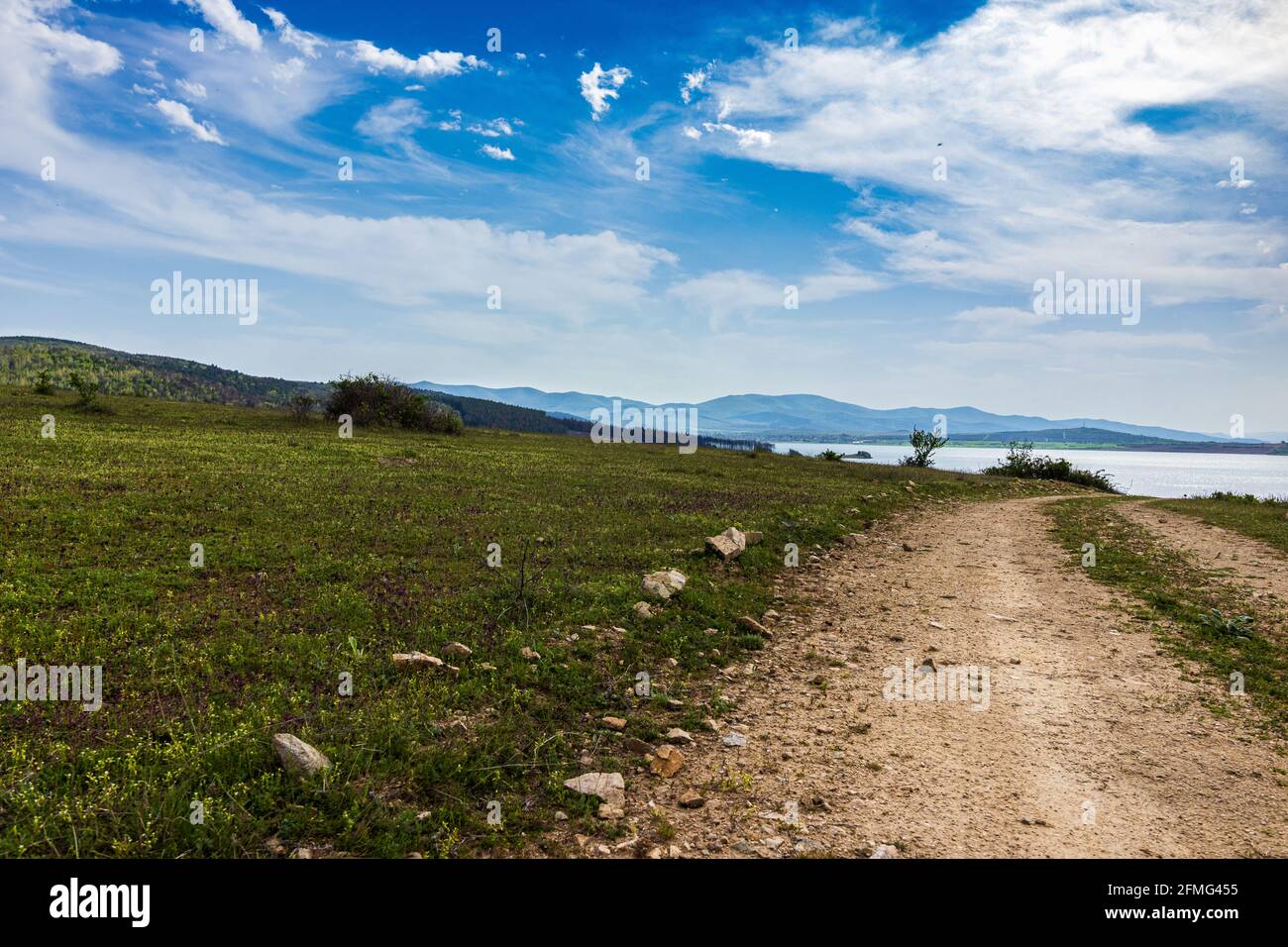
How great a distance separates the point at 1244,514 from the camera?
1088 inches

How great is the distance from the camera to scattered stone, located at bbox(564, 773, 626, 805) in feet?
21.3

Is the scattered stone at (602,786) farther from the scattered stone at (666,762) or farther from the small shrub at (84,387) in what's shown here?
the small shrub at (84,387)

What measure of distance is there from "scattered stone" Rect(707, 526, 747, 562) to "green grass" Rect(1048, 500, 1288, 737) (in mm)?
8828

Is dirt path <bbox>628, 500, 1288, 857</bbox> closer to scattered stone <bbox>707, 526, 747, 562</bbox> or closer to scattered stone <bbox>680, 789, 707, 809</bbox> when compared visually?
scattered stone <bbox>680, 789, 707, 809</bbox>

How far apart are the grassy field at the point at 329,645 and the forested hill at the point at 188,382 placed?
297 ft

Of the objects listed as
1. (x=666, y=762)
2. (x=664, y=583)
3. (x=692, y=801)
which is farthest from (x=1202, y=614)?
(x=692, y=801)

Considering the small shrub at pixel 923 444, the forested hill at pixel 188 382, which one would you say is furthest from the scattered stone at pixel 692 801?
the forested hill at pixel 188 382

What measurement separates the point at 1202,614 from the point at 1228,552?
9.46m

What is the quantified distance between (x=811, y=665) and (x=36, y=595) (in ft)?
42.9

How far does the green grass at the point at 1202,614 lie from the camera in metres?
9.52

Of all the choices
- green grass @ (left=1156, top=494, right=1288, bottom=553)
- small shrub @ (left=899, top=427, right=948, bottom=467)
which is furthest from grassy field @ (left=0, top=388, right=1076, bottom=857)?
A: small shrub @ (left=899, top=427, right=948, bottom=467)

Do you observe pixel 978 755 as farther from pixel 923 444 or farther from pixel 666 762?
pixel 923 444

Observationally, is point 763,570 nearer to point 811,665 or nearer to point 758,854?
point 811,665
